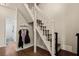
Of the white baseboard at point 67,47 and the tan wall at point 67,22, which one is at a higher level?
the tan wall at point 67,22

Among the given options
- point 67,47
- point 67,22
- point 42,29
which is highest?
point 67,22

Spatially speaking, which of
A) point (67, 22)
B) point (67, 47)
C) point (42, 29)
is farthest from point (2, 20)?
point (67, 47)

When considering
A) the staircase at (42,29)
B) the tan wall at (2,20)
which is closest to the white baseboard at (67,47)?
the staircase at (42,29)

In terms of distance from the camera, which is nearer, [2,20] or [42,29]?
[42,29]

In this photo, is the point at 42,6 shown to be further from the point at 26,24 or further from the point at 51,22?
the point at 51,22

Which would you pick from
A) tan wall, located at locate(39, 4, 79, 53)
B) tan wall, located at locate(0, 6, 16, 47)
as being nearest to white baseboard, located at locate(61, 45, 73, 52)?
tan wall, located at locate(39, 4, 79, 53)

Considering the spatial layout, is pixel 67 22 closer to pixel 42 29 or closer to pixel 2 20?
pixel 42 29

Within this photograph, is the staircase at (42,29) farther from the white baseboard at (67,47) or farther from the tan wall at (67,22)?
the tan wall at (67,22)

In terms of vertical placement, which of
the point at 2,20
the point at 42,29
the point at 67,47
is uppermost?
the point at 2,20

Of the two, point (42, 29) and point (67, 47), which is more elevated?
point (42, 29)

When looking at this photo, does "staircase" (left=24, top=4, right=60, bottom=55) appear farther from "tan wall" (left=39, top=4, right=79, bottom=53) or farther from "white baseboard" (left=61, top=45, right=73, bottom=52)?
"tan wall" (left=39, top=4, right=79, bottom=53)

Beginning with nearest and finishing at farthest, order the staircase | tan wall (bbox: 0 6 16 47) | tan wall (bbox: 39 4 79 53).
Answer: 1. the staircase
2. tan wall (bbox: 39 4 79 53)
3. tan wall (bbox: 0 6 16 47)

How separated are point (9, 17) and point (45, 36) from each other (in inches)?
97.9

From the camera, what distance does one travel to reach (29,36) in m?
4.55
